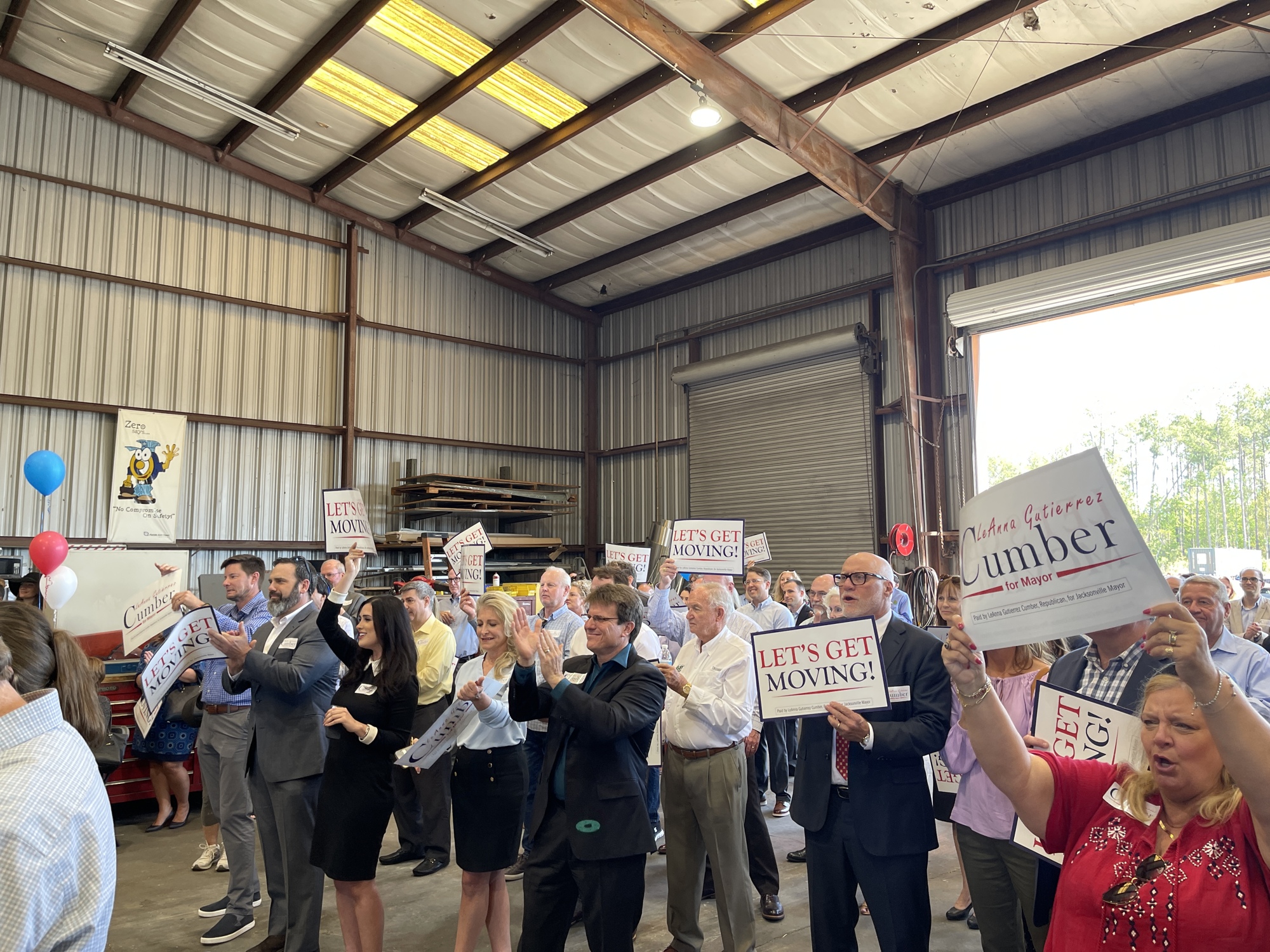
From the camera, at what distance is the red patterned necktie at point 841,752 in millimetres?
3301

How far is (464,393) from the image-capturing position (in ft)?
49.1

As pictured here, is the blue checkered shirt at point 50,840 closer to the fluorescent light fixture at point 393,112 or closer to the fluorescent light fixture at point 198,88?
the fluorescent light fixture at point 393,112

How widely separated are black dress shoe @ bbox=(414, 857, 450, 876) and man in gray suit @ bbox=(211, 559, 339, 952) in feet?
4.54

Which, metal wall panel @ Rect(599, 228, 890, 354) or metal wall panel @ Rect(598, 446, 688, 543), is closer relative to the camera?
metal wall panel @ Rect(599, 228, 890, 354)

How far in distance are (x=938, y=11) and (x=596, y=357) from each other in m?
9.25

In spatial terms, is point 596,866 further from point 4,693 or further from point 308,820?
point 4,693

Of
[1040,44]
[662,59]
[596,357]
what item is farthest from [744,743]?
[596,357]

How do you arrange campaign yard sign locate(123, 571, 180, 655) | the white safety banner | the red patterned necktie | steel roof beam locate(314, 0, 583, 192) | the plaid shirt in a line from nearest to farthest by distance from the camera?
the plaid shirt, the red patterned necktie, campaign yard sign locate(123, 571, 180, 655), steel roof beam locate(314, 0, 583, 192), the white safety banner

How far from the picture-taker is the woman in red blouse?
1.60 meters

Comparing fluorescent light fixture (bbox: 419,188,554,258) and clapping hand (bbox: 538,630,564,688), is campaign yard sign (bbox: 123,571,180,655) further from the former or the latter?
fluorescent light fixture (bbox: 419,188,554,258)

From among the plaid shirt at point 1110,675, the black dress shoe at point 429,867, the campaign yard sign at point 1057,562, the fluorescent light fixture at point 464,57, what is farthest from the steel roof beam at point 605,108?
the black dress shoe at point 429,867

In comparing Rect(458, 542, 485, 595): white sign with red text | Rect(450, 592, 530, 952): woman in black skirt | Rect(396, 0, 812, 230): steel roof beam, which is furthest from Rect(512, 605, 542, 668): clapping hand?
Rect(396, 0, 812, 230): steel roof beam

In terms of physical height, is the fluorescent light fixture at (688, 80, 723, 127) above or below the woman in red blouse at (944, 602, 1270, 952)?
above

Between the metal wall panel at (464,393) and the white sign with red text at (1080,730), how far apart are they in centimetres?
1228
